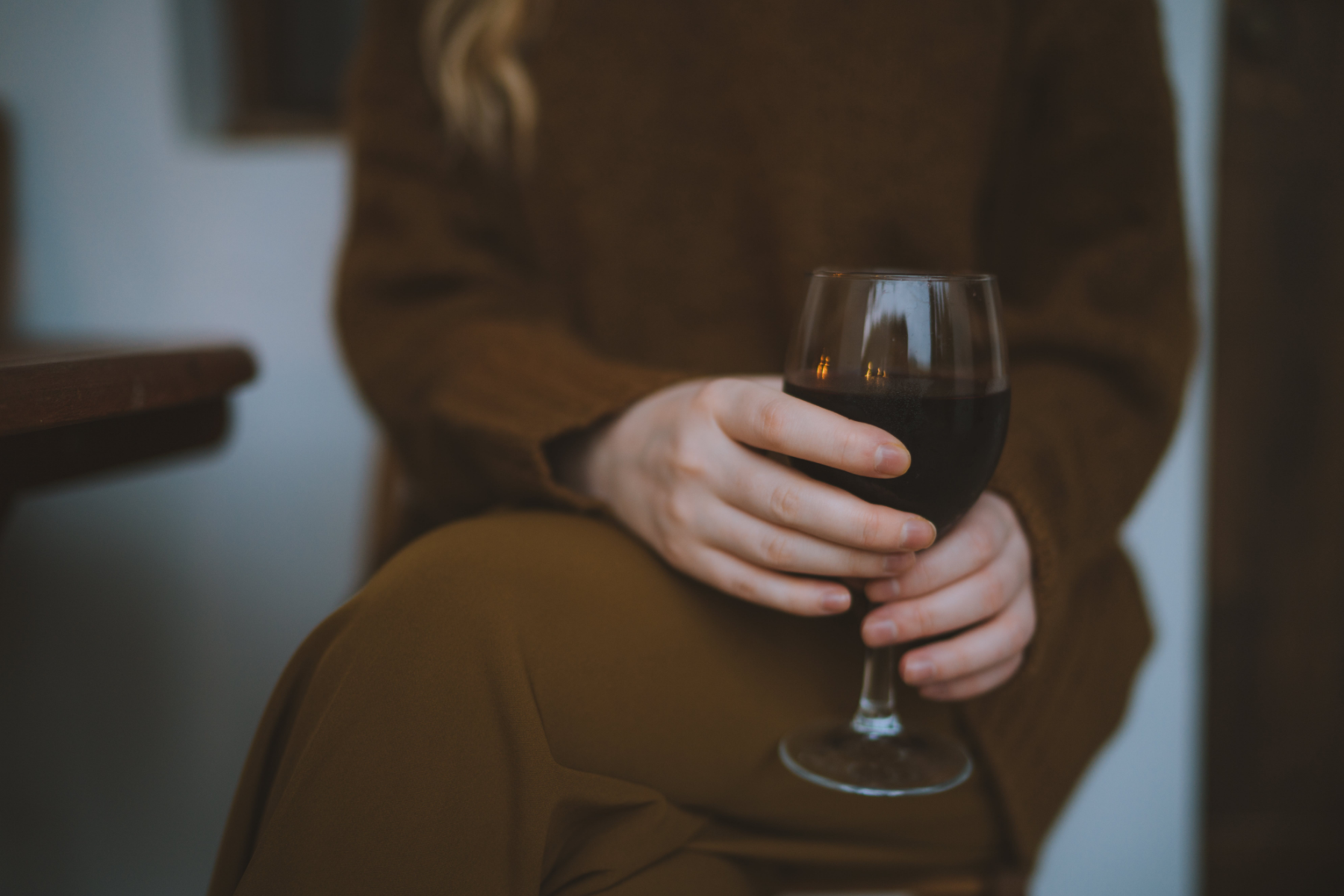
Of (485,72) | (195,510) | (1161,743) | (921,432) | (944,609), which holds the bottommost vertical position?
(1161,743)

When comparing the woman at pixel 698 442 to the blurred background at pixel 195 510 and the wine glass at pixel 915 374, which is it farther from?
the blurred background at pixel 195 510

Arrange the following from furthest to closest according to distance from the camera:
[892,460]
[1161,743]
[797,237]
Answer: [1161,743], [797,237], [892,460]

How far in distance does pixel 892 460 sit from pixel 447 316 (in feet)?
1.60

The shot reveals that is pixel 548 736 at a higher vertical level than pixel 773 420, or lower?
lower

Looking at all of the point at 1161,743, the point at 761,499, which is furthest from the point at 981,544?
the point at 1161,743

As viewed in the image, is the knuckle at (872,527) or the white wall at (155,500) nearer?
the knuckle at (872,527)

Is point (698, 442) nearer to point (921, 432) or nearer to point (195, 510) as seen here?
point (921, 432)

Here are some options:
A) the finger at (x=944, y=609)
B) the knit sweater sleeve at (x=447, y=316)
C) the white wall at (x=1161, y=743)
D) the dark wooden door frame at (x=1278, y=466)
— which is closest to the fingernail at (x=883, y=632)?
the finger at (x=944, y=609)

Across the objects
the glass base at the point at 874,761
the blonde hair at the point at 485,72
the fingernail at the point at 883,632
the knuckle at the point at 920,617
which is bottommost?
the glass base at the point at 874,761

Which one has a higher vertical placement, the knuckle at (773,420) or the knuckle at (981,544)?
the knuckle at (773,420)

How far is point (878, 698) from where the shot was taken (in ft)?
1.63

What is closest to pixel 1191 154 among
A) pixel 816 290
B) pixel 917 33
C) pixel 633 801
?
pixel 917 33

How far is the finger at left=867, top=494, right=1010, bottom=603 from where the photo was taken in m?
0.46

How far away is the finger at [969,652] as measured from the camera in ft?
1.55
